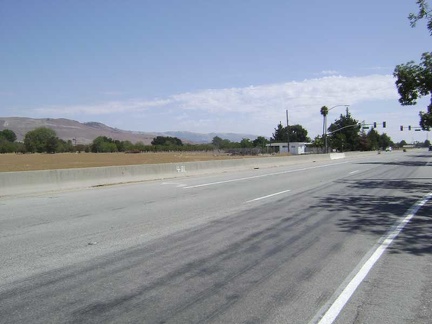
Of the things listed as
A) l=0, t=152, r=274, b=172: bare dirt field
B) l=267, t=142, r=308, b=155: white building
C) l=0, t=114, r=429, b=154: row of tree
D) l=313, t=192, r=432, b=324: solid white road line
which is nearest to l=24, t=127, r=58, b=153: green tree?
l=0, t=114, r=429, b=154: row of tree

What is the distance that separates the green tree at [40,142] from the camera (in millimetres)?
126562

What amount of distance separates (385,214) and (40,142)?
133 meters

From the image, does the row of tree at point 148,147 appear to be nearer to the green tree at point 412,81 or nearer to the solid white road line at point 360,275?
the green tree at point 412,81

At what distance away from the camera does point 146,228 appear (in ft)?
28.9

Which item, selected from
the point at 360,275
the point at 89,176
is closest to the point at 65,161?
the point at 89,176

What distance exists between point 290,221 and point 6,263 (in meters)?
5.95

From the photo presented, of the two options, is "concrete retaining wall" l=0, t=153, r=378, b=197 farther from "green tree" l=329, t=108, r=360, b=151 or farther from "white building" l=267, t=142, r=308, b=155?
"green tree" l=329, t=108, r=360, b=151

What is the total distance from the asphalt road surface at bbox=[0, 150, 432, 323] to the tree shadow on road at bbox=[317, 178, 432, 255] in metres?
0.04

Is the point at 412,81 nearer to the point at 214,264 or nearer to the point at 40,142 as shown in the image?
the point at 214,264

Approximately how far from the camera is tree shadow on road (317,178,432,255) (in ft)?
25.7

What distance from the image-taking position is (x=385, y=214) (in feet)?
36.1

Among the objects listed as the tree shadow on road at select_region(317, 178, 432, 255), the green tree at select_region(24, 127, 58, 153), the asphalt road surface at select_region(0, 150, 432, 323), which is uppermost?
the green tree at select_region(24, 127, 58, 153)

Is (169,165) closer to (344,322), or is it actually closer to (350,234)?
(350,234)

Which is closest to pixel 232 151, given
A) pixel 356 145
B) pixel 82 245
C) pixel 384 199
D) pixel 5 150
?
pixel 356 145
